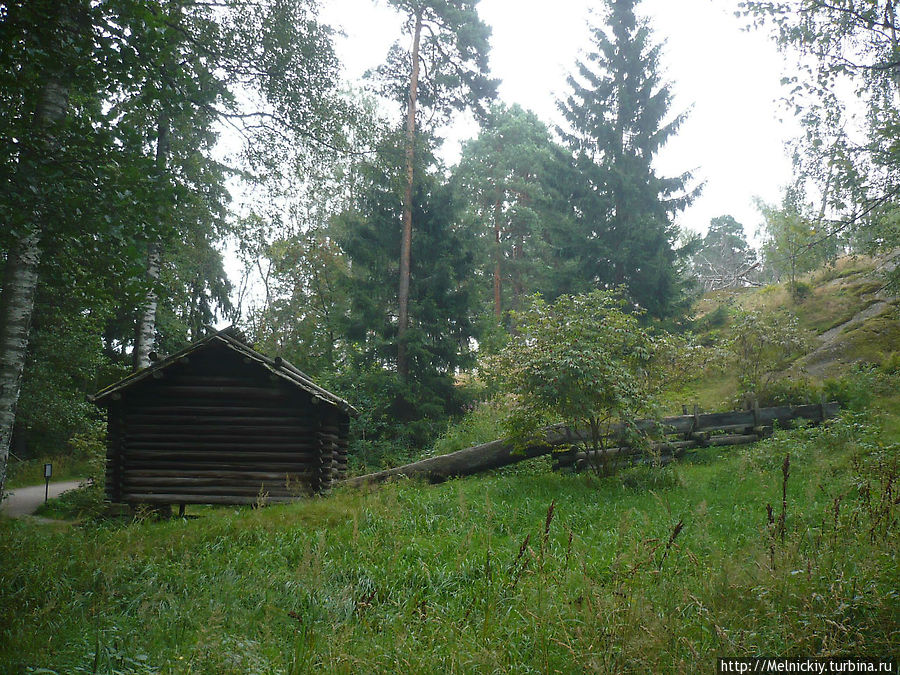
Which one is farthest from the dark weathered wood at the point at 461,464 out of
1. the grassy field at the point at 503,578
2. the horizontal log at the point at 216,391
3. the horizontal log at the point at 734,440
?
the horizontal log at the point at 734,440

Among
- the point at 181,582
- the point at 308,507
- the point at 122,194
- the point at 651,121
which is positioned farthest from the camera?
the point at 651,121

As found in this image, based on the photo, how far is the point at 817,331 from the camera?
69.8ft

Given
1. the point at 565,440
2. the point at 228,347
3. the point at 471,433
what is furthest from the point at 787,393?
the point at 228,347

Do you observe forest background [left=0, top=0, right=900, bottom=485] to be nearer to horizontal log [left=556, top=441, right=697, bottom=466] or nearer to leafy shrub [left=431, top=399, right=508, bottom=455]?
leafy shrub [left=431, top=399, right=508, bottom=455]

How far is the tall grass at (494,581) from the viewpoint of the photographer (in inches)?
126

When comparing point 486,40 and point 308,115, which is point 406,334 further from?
point 486,40

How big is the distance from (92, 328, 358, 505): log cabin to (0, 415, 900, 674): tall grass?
1987 millimetres

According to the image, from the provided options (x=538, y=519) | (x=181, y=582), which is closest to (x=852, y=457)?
(x=538, y=519)

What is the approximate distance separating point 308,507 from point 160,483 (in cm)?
434

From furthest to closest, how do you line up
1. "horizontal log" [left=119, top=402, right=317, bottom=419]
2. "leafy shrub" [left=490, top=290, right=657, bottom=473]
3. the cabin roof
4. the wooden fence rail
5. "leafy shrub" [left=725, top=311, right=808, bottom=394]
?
"leafy shrub" [left=725, top=311, right=808, bottom=394] < the wooden fence rail < "horizontal log" [left=119, top=402, right=317, bottom=419] < the cabin roof < "leafy shrub" [left=490, top=290, right=657, bottom=473]

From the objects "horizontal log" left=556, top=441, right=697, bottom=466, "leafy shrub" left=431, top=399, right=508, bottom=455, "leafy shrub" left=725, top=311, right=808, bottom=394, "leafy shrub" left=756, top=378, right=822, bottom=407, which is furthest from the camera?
"leafy shrub" left=725, top=311, right=808, bottom=394

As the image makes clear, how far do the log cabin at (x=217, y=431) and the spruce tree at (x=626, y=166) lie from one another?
14.1 m

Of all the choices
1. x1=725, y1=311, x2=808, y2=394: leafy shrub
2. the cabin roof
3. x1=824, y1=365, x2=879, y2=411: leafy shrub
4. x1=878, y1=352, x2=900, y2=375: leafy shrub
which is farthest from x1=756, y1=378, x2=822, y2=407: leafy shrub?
the cabin roof

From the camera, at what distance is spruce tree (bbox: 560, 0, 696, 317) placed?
21266 millimetres
